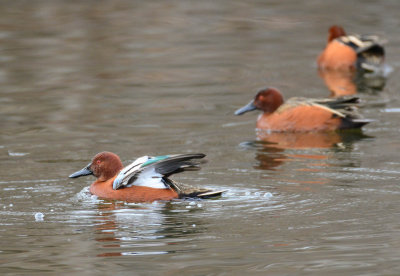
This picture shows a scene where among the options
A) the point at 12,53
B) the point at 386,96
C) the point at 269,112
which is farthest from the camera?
the point at 12,53

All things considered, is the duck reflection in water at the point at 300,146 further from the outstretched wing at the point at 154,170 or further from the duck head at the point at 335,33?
the duck head at the point at 335,33

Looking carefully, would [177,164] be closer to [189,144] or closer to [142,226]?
[142,226]

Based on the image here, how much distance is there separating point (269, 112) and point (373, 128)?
153 cm

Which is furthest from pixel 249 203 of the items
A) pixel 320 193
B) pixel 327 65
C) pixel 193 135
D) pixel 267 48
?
pixel 267 48

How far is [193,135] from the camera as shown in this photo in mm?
12281

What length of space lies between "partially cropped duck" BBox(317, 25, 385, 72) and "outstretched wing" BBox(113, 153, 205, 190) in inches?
372

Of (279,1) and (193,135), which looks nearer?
(193,135)

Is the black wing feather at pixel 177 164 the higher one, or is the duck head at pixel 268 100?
the black wing feather at pixel 177 164

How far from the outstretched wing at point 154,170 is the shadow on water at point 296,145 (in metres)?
1.70

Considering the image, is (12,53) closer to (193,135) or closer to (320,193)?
(193,135)

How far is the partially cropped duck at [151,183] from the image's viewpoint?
8.85 metres

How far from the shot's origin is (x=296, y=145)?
1173 centimetres

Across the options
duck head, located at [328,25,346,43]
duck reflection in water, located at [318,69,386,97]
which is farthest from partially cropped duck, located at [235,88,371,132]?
duck head, located at [328,25,346,43]

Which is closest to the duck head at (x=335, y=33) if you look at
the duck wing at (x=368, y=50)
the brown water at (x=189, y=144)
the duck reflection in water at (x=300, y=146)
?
the duck wing at (x=368, y=50)
